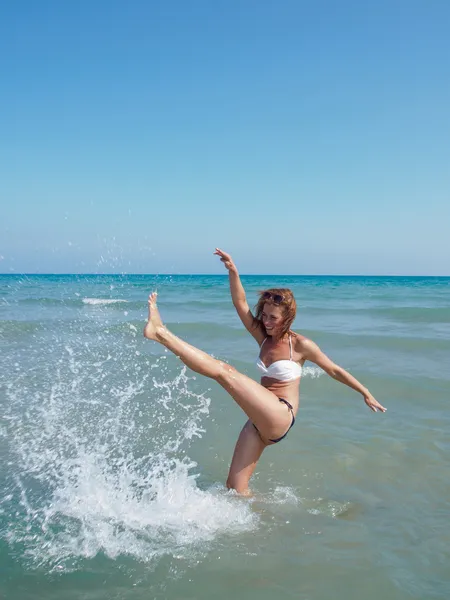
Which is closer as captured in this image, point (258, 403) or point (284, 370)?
point (258, 403)

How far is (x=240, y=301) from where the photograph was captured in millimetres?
5016

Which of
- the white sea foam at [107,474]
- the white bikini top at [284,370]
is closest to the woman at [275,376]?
the white bikini top at [284,370]

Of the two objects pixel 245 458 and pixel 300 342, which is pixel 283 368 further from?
pixel 245 458

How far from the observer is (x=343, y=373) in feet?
14.8

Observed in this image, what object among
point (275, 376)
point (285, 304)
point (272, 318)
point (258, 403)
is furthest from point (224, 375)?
point (285, 304)

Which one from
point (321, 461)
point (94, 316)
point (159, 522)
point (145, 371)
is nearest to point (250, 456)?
point (159, 522)

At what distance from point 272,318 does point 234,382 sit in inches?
31.3

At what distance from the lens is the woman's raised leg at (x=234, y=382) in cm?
391

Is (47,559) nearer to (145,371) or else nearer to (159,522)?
(159,522)

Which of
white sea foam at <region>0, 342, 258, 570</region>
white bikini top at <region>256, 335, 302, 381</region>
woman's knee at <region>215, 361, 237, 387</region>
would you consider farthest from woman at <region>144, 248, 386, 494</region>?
white sea foam at <region>0, 342, 258, 570</region>

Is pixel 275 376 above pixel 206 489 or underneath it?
above

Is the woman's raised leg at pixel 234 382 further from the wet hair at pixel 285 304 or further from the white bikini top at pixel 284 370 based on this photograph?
the wet hair at pixel 285 304

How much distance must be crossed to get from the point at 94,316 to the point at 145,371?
10.5m

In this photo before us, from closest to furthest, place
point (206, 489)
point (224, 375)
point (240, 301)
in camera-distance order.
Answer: point (224, 375)
point (206, 489)
point (240, 301)
